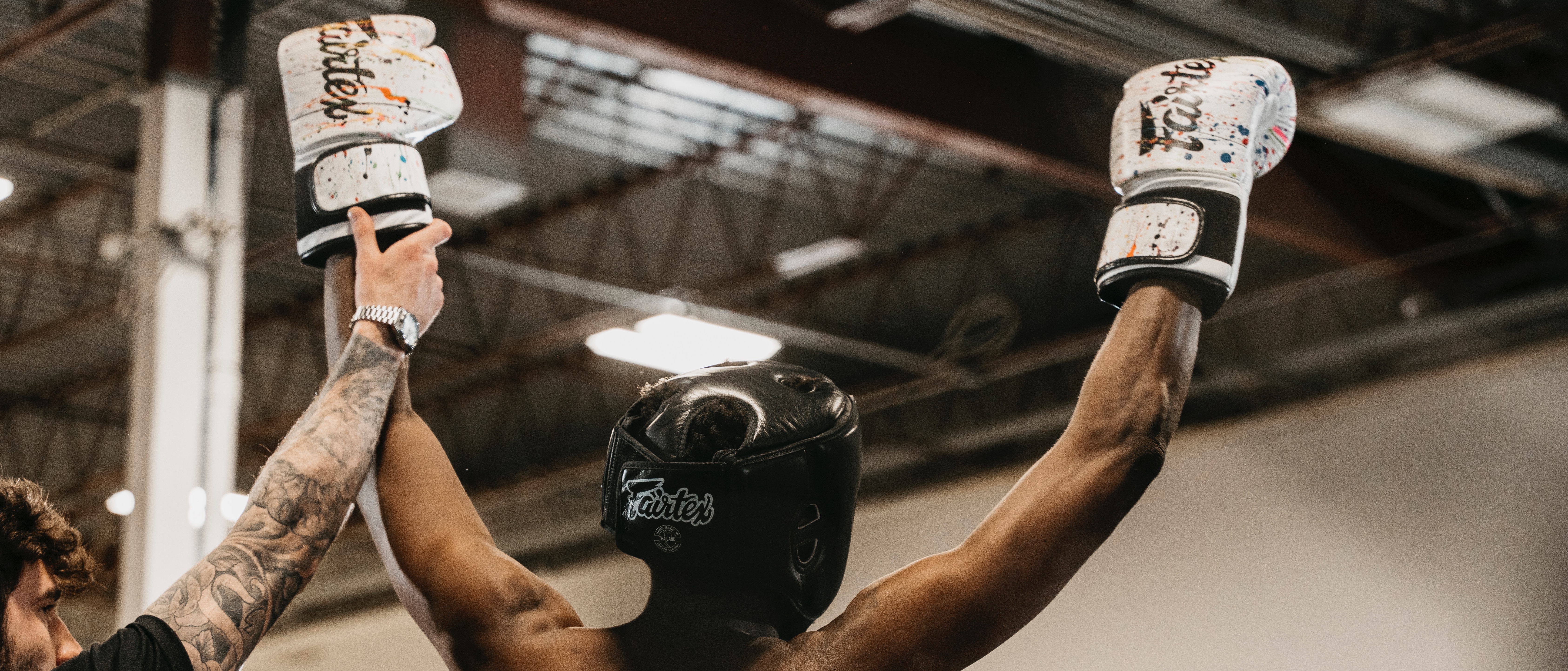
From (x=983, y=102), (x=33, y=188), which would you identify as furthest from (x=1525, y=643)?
(x=33, y=188)

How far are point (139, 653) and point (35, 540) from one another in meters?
0.31

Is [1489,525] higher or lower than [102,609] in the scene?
higher

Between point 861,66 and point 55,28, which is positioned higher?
point 861,66

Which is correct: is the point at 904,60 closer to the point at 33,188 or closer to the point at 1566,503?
the point at 1566,503

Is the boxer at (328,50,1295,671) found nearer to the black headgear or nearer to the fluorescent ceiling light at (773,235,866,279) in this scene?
the black headgear

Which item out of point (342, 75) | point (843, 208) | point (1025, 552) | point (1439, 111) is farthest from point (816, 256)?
point (1025, 552)

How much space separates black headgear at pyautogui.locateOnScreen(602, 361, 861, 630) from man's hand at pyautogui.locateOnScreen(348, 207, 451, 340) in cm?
33

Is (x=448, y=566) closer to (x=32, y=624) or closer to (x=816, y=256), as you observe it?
(x=32, y=624)

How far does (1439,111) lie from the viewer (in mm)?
7555

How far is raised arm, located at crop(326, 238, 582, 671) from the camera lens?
1.62 meters

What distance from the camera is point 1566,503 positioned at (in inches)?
358

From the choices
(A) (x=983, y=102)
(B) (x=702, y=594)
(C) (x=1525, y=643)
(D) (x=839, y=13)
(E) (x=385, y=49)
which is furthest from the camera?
(C) (x=1525, y=643)

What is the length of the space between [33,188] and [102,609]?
353 inches

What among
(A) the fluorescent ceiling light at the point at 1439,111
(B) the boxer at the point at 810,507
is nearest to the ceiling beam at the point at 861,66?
(A) the fluorescent ceiling light at the point at 1439,111
